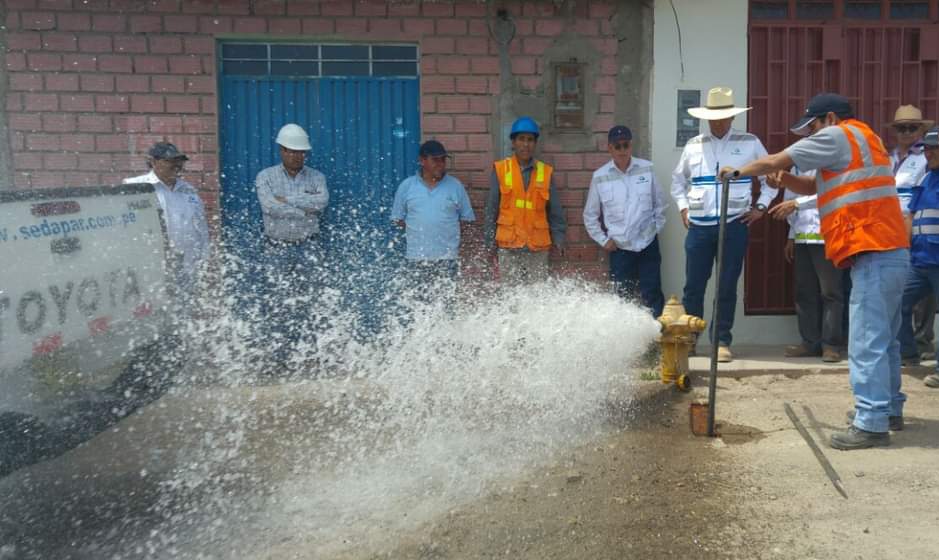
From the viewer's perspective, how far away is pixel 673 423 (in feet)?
18.2

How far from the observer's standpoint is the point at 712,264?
23.0 ft

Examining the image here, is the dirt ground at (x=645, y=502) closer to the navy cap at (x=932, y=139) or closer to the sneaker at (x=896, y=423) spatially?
the sneaker at (x=896, y=423)

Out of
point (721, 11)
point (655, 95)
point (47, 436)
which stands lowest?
point (47, 436)

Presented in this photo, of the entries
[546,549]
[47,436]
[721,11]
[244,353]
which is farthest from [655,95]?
[47,436]

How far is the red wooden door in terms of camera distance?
7773 millimetres

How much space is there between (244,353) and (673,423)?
153 inches

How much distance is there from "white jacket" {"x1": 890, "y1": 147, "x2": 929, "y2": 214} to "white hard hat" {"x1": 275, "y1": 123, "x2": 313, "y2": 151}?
15.9 feet

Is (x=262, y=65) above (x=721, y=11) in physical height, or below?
below

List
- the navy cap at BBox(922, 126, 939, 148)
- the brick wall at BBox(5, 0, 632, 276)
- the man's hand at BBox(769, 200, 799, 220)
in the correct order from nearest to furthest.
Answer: the man's hand at BBox(769, 200, 799, 220) → the navy cap at BBox(922, 126, 939, 148) → the brick wall at BBox(5, 0, 632, 276)

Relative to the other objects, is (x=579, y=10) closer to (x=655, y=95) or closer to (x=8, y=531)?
(x=655, y=95)

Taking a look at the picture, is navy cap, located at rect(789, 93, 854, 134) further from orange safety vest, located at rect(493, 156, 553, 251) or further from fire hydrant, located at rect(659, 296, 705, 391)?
orange safety vest, located at rect(493, 156, 553, 251)

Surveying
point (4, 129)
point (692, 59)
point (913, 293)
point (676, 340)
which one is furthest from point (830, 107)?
point (4, 129)

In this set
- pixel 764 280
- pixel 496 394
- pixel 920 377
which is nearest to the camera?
pixel 496 394

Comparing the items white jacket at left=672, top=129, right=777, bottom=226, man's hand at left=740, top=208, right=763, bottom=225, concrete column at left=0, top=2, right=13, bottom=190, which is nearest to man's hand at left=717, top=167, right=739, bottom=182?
white jacket at left=672, top=129, right=777, bottom=226
